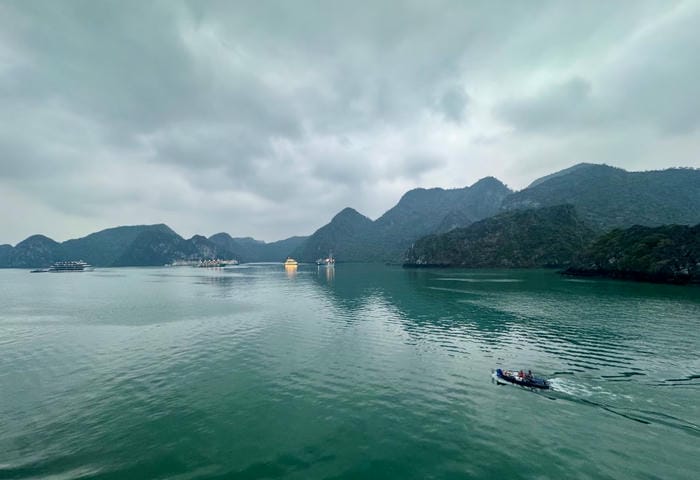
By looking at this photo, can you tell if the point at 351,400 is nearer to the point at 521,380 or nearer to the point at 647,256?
the point at 521,380

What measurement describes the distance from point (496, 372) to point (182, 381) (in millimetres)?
41315

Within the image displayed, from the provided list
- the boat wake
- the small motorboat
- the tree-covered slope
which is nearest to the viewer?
the boat wake

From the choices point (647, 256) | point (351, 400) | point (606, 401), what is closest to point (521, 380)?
point (606, 401)

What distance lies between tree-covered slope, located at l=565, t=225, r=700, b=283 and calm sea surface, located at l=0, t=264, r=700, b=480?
88.8m

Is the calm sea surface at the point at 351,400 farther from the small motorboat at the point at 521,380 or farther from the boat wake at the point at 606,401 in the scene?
the small motorboat at the point at 521,380

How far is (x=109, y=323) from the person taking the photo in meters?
73.9

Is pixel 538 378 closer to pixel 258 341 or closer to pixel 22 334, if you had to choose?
pixel 258 341

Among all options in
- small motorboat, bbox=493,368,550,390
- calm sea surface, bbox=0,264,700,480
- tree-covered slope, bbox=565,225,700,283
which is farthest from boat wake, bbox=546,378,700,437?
tree-covered slope, bbox=565,225,700,283

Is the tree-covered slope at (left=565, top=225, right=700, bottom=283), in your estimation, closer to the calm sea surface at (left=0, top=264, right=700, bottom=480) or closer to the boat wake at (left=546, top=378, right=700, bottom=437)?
the calm sea surface at (left=0, top=264, right=700, bottom=480)

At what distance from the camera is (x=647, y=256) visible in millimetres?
144000

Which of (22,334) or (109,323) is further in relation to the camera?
(109,323)

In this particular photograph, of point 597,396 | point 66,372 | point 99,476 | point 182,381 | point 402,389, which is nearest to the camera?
point 99,476

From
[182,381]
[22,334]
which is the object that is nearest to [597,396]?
[182,381]

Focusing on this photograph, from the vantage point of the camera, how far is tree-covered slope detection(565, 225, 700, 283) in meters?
131
